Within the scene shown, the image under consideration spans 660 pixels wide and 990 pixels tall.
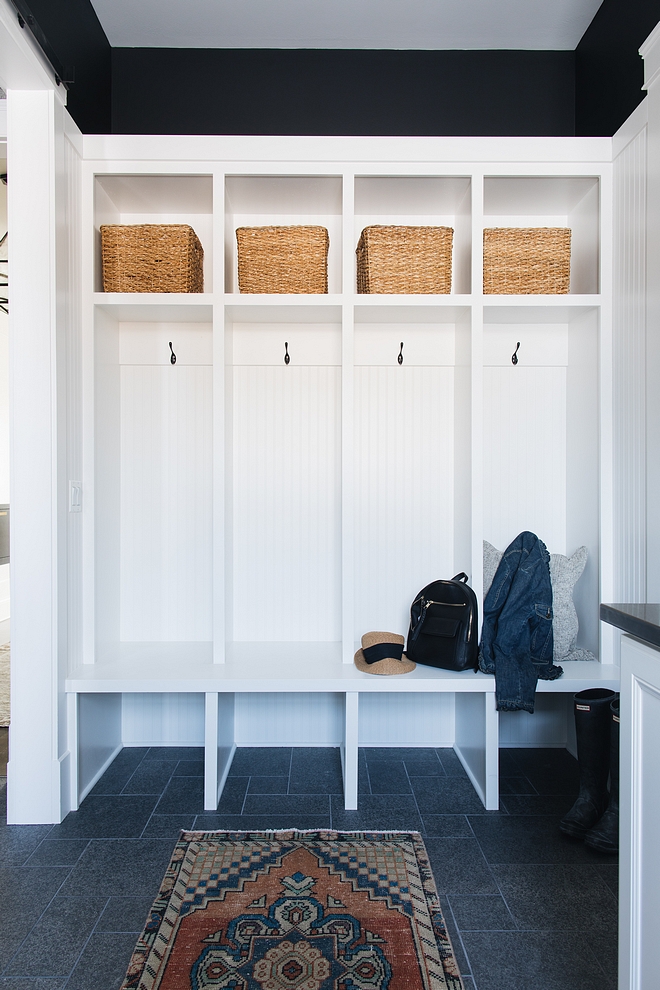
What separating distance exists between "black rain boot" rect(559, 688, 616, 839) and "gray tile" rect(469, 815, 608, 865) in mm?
56

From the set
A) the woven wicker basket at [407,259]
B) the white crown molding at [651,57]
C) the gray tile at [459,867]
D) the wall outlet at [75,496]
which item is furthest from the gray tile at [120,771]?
the white crown molding at [651,57]

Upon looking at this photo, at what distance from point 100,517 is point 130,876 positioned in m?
1.32

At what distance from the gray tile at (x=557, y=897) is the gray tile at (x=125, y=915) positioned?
1043mm

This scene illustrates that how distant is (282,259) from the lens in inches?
99.4

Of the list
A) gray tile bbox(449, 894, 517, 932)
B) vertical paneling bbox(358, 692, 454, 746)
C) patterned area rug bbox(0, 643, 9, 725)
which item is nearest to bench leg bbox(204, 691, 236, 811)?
vertical paneling bbox(358, 692, 454, 746)

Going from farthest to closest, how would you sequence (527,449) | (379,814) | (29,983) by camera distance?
(527,449)
(379,814)
(29,983)

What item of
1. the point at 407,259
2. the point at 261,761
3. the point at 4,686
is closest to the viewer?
the point at 407,259

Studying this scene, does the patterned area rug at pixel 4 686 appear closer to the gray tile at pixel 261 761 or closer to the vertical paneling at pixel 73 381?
the vertical paneling at pixel 73 381

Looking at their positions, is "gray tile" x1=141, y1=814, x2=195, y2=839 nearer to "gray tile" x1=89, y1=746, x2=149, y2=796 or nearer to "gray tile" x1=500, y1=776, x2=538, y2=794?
"gray tile" x1=89, y1=746, x2=149, y2=796

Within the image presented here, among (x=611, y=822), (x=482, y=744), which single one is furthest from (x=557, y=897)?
(x=482, y=744)

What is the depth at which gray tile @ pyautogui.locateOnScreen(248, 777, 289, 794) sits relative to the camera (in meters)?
2.50

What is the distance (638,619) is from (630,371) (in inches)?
A: 64.3

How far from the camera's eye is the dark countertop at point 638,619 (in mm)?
999

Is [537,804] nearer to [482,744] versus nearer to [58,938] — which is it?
[482,744]
